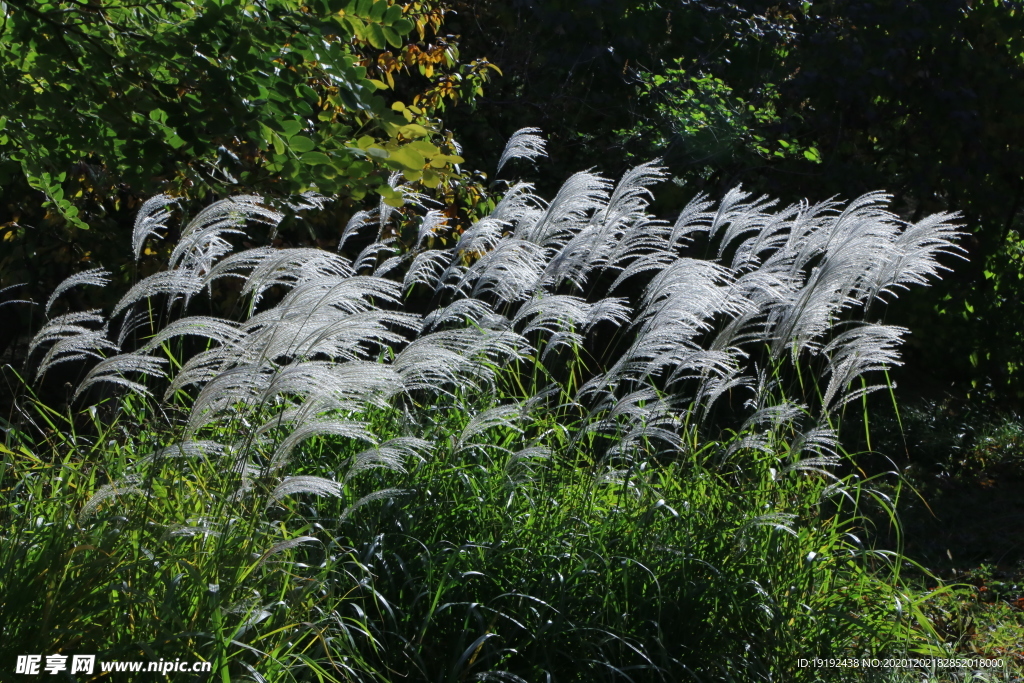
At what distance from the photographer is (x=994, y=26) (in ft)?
28.6

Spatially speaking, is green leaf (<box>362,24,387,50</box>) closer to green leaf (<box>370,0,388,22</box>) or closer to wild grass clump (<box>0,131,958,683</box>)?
green leaf (<box>370,0,388,22</box>)

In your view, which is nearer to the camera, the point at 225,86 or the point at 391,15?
the point at 225,86

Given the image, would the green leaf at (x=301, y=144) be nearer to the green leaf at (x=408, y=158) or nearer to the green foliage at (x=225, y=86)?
the green foliage at (x=225, y=86)

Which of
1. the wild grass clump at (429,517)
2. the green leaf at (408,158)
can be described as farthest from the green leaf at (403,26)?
the wild grass clump at (429,517)

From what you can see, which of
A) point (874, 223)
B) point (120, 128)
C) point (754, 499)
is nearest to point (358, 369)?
point (120, 128)

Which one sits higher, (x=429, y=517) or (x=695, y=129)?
(x=695, y=129)

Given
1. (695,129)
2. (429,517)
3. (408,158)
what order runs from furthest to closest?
(695,129) < (429,517) < (408,158)

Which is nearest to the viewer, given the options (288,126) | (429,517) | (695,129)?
(288,126)

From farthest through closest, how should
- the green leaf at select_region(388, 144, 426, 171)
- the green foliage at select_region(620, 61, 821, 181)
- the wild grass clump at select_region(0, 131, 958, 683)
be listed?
the green foliage at select_region(620, 61, 821, 181) → the wild grass clump at select_region(0, 131, 958, 683) → the green leaf at select_region(388, 144, 426, 171)

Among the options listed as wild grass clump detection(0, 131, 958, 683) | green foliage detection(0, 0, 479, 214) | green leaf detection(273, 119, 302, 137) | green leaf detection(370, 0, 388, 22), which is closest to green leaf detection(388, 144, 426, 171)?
green foliage detection(0, 0, 479, 214)

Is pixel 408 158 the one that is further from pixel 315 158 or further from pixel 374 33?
pixel 374 33

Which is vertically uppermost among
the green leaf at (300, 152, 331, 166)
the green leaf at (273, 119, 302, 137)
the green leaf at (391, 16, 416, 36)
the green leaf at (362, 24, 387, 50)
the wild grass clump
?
the green leaf at (391, 16, 416, 36)

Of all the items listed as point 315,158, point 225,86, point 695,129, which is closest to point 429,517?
point 315,158

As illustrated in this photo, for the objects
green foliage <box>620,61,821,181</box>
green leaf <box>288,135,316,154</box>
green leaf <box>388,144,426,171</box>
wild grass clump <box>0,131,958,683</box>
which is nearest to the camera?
green leaf <box>388,144,426,171</box>
